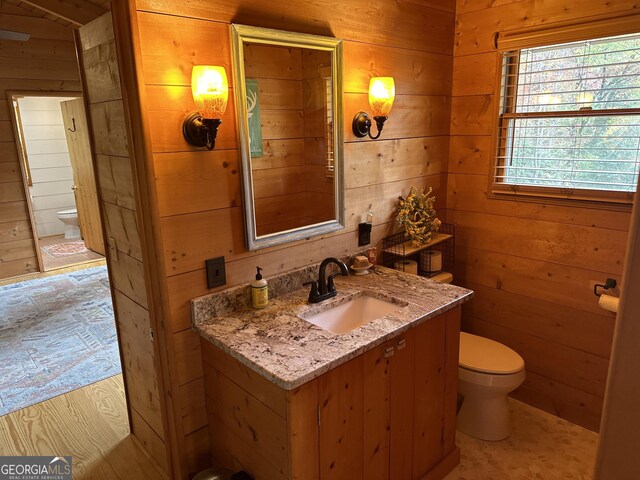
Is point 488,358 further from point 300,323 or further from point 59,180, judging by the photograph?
point 59,180

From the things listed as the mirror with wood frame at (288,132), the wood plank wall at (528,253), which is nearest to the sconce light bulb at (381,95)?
the mirror with wood frame at (288,132)

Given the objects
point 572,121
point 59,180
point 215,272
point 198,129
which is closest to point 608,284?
point 572,121

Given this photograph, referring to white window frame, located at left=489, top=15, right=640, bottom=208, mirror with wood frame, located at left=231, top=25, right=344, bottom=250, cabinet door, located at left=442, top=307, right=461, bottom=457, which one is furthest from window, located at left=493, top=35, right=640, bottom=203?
mirror with wood frame, located at left=231, top=25, right=344, bottom=250

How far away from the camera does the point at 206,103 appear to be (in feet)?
5.24

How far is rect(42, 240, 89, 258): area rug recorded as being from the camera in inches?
229

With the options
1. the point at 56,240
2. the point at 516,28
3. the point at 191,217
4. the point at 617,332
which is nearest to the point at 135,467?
the point at 191,217

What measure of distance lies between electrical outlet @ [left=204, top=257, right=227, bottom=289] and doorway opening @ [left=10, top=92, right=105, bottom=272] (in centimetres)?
430

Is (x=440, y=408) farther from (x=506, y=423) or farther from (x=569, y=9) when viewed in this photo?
(x=569, y=9)

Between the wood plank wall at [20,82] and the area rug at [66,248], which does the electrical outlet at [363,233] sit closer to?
the wood plank wall at [20,82]

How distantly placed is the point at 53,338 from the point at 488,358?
320 centimetres

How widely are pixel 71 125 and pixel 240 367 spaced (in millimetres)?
5158

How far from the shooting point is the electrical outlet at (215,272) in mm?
1814

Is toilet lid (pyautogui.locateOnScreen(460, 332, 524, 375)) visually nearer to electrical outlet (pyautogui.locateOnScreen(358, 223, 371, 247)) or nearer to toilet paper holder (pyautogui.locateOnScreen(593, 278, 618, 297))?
toilet paper holder (pyautogui.locateOnScreen(593, 278, 618, 297))

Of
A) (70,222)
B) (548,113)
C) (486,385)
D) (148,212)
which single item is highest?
(548,113)
